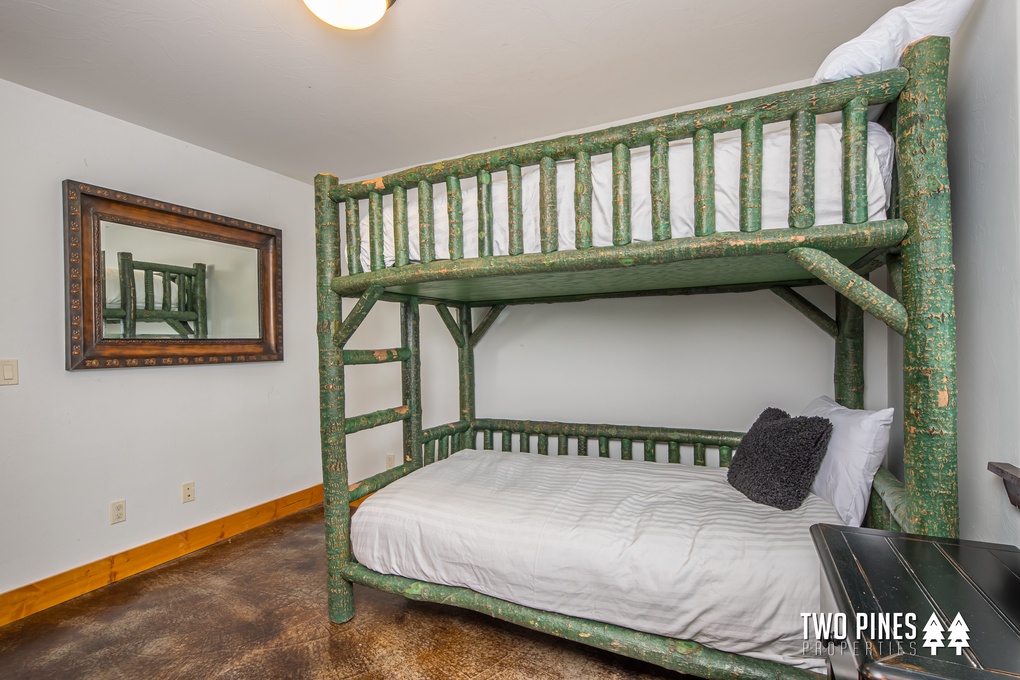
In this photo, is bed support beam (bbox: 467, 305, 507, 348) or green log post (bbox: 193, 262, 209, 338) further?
bed support beam (bbox: 467, 305, 507, 348)

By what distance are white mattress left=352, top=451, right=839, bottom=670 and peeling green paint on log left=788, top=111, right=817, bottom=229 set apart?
90cm

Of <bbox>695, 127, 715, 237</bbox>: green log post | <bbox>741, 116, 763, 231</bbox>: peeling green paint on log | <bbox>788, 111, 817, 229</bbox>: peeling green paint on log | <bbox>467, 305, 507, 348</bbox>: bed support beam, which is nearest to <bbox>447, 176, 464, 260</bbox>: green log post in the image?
<bbox>695, 127, 715, 237</bbox>: green log post

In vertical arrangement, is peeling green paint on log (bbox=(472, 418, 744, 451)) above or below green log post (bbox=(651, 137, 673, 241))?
below

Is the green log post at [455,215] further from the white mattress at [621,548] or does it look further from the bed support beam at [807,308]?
the bed support beam at [807,308]

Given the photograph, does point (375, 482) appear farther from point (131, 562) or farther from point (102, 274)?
point (102, 274)

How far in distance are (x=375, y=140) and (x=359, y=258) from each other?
3.92ft

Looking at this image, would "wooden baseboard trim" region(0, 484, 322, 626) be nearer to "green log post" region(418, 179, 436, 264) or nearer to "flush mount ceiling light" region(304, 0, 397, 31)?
"green log post" region(418, 179, 436, 264)

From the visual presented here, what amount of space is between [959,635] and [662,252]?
992 millimetres

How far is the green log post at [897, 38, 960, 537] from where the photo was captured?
1095 mm

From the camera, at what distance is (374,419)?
2.01 metres

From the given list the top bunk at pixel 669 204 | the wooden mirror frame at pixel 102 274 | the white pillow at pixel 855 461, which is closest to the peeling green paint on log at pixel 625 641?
the white pillow at pixel 855 461

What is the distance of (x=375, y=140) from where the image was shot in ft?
8.86

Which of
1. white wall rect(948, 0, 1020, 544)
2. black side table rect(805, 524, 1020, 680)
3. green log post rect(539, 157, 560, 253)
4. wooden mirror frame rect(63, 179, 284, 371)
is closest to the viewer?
black side table rect(805, 524, 1020, 680)

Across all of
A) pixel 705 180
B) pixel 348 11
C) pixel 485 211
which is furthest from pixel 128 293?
pixel 705 180
